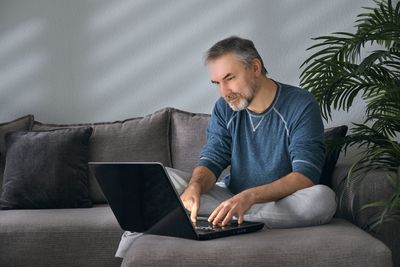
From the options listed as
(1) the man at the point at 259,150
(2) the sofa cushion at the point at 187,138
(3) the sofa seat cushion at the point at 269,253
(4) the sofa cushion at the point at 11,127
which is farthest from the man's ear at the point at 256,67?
(4) the sofa cushion at the point at 11,127

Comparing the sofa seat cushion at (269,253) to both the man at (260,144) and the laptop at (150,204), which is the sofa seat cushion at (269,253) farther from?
the man at (260,144)

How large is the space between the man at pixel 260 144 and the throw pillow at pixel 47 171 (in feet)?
2.42

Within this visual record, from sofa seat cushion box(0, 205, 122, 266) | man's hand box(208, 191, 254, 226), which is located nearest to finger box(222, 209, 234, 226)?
man's hand box(208, 191, 254, 226)

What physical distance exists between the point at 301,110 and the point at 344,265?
733 millimetres

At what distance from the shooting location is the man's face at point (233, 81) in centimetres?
255

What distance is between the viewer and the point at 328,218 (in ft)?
7.43

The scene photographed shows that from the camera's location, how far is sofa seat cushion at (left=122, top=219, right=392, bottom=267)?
187 centimetres

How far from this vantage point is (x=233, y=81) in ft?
8.40

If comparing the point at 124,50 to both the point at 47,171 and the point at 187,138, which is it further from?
the point at 47,171

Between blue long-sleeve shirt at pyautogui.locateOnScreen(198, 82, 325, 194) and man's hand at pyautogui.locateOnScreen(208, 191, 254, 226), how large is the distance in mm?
302

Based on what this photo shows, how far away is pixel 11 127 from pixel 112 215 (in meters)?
0.95

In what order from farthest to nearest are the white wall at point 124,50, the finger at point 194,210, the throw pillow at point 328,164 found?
the white wall at point 124,50, the throw pillow at point 328,164, the finger at point 194,210

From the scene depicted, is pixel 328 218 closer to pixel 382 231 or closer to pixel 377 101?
pixel 382 231

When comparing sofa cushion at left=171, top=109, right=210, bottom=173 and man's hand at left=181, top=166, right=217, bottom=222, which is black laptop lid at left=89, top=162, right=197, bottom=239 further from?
sofa cushion at left=171, top=109, right=210, bottom=173
